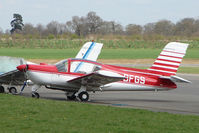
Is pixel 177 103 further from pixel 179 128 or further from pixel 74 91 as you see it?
pixel 179 128

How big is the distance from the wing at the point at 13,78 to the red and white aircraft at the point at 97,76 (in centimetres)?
180

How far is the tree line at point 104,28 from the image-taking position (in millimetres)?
→ 100562

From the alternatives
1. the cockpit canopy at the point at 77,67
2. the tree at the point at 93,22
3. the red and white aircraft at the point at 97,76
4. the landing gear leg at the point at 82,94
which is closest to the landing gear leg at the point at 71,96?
the red and white aircraft at the point at 97,76

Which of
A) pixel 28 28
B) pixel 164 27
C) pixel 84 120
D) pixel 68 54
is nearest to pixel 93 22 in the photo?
pixel 28 28

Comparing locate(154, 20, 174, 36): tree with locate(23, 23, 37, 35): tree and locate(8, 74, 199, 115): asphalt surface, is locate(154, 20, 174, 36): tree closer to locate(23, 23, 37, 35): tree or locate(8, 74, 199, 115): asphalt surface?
locate(23, 23, 37, 35): tree

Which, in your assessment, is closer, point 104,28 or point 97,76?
point 97,76

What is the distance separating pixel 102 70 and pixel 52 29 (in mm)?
113579

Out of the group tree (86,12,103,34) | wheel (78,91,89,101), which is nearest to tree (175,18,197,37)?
tree (86,12,103,34)

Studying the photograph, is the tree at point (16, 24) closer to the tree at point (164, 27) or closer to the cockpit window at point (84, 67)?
the tree at point (164, 27)

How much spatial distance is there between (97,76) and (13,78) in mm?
4494

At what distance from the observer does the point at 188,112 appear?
41.4ft

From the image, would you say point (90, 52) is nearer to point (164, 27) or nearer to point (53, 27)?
point (164, 27)

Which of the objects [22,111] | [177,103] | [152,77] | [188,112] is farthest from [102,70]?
[22,111]

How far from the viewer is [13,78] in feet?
57.0
